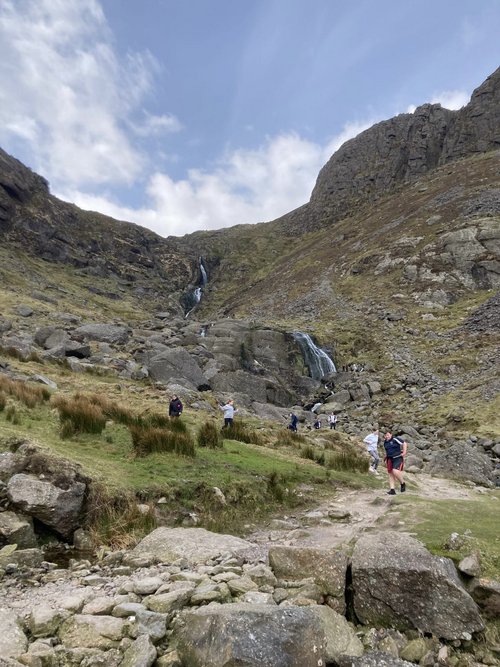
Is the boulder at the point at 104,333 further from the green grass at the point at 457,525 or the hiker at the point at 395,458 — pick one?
the green grass at the point at 457,525

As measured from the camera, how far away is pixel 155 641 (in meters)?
4.49

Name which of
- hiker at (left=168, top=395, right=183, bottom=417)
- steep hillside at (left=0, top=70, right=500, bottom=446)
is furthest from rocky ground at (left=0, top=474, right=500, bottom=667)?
steep hillside at (left=0, top=70, right=500, bottom=446)

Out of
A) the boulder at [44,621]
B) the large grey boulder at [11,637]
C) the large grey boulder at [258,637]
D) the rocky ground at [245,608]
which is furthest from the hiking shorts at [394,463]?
the large grey boulder at [11,637]

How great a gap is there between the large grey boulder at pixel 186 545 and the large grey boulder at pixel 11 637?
8.20 ft

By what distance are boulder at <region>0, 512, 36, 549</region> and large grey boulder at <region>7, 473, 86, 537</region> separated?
0.32 meters

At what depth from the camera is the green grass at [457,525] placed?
20.9ft

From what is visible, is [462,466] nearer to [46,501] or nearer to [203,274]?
[46,501]

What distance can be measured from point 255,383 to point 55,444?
998 inches

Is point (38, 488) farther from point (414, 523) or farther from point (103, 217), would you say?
point (103, 217)

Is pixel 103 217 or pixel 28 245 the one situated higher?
pixel 103 217

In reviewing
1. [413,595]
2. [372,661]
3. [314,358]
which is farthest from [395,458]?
[314,358]

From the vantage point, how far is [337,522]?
10156mm

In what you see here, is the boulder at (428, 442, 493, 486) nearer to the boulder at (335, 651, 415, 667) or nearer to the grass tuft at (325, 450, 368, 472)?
the grass tuft at (325, 450, 368, 472)

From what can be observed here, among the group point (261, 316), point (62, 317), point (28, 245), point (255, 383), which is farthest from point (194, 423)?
point (28, 245)
